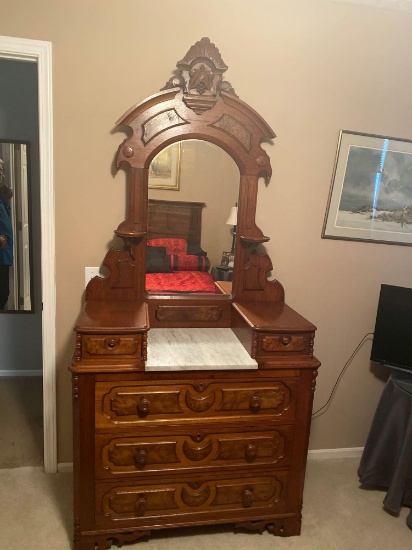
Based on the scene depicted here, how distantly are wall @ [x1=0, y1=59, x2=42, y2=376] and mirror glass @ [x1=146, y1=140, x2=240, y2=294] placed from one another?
1.56 metres

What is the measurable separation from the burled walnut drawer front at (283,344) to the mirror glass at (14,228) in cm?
220

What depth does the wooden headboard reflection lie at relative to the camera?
1973 mm

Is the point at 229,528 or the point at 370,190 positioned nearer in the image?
the point at 229,528

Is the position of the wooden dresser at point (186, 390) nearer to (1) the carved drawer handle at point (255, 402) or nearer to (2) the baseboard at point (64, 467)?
(1) the carved drawer handle at point (255, 402)

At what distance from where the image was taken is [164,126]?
6.30ft

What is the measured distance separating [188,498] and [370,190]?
1.83 meters

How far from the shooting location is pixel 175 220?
6.54 ft

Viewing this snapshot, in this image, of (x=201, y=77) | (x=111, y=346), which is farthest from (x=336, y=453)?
(x=201, y=77)

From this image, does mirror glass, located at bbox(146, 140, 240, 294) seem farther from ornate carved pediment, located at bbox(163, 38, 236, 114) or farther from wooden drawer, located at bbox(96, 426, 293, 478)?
wooden drawer, located at bbox(96, 426, 293, 478)

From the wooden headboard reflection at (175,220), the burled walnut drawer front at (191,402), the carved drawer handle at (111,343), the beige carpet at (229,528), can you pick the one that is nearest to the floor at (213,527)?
the beige carpet at (229,528)

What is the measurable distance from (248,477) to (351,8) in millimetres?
2335

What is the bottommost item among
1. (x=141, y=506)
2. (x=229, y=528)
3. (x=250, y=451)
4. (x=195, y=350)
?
(x=229, y=528)

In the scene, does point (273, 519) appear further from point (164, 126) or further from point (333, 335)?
point (164, 126)

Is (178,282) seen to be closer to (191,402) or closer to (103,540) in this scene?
(191,402)
